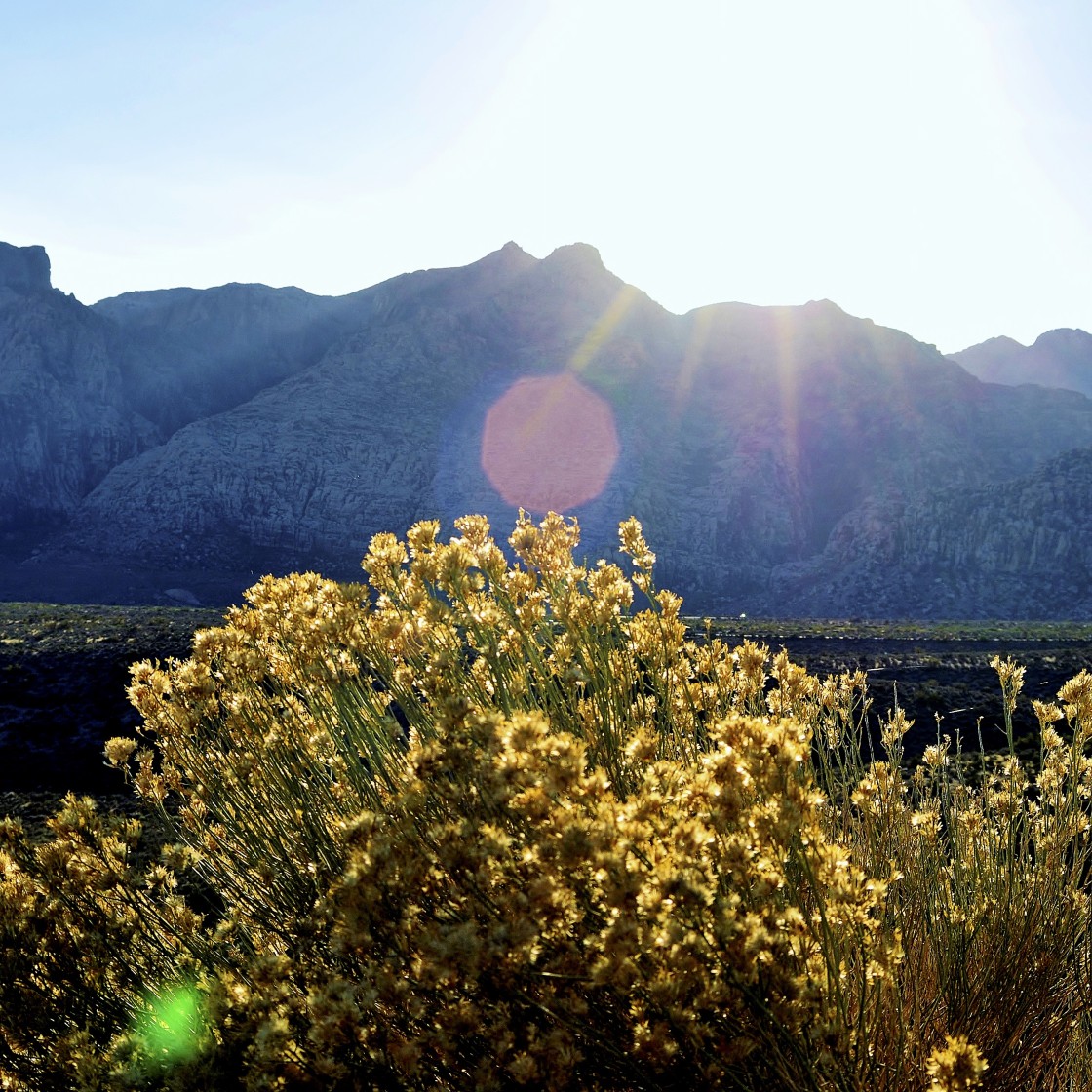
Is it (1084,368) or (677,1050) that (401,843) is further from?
(1084,368)

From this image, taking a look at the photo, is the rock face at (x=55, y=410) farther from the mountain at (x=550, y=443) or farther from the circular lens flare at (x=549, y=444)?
the circular lens flare at (x=549, y=444)

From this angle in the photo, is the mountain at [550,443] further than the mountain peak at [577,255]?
No

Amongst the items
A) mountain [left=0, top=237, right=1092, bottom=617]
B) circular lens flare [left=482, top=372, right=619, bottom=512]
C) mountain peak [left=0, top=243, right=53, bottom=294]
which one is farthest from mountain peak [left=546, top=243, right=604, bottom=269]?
mountain peak [left=0, top=243, right=53, bottom=294]

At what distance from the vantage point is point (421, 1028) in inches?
74.0

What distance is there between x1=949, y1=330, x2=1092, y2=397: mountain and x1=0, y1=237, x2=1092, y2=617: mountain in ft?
259

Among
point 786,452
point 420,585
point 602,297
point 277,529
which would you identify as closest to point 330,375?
point 277,529

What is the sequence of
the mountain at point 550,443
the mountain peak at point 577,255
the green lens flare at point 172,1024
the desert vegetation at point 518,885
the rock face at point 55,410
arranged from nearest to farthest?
the desert vegetation at point 518,885
the green lens flare at point 172,1024
the mountain at point 550,443
the rock face at point 55,410
the mountain peak at point 577,255

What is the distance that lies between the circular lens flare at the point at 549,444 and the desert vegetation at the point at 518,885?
69.1 m

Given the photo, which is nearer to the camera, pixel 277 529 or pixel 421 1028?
pixel 421 1028

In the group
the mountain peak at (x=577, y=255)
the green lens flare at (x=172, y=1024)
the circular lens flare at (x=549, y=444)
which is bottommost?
the green lens flare at (x=172, y=1024)

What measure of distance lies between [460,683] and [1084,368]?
197240mm

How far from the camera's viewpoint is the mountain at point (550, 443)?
220 feet

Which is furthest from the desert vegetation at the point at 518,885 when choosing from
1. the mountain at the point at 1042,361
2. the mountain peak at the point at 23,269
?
the mountain at the point at 1042,361

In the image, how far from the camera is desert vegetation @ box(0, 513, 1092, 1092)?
157 centimetres
